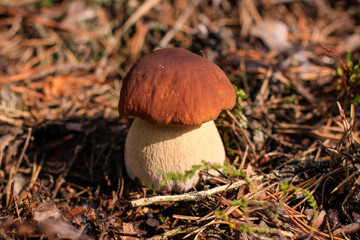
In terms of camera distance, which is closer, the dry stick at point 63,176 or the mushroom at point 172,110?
the mushroom at point 172,110

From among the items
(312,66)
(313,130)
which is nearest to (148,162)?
(313,130)

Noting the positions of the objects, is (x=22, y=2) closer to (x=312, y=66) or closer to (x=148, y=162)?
(x=148, y=162)

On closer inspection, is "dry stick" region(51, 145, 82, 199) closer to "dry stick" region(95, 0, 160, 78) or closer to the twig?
the twig

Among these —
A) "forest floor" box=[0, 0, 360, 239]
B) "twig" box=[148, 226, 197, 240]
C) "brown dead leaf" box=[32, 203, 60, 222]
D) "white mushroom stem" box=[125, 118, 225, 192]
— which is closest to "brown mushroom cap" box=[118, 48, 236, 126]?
"white mushroom stem" box=[125, 118, 225, 192]

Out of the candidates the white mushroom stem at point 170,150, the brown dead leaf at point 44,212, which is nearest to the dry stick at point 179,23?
the white mushroom stem at point 170,150

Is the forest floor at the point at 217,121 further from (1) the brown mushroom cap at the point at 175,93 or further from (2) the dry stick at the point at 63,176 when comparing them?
(1) the brown mushroom cap at the point at 175,93
